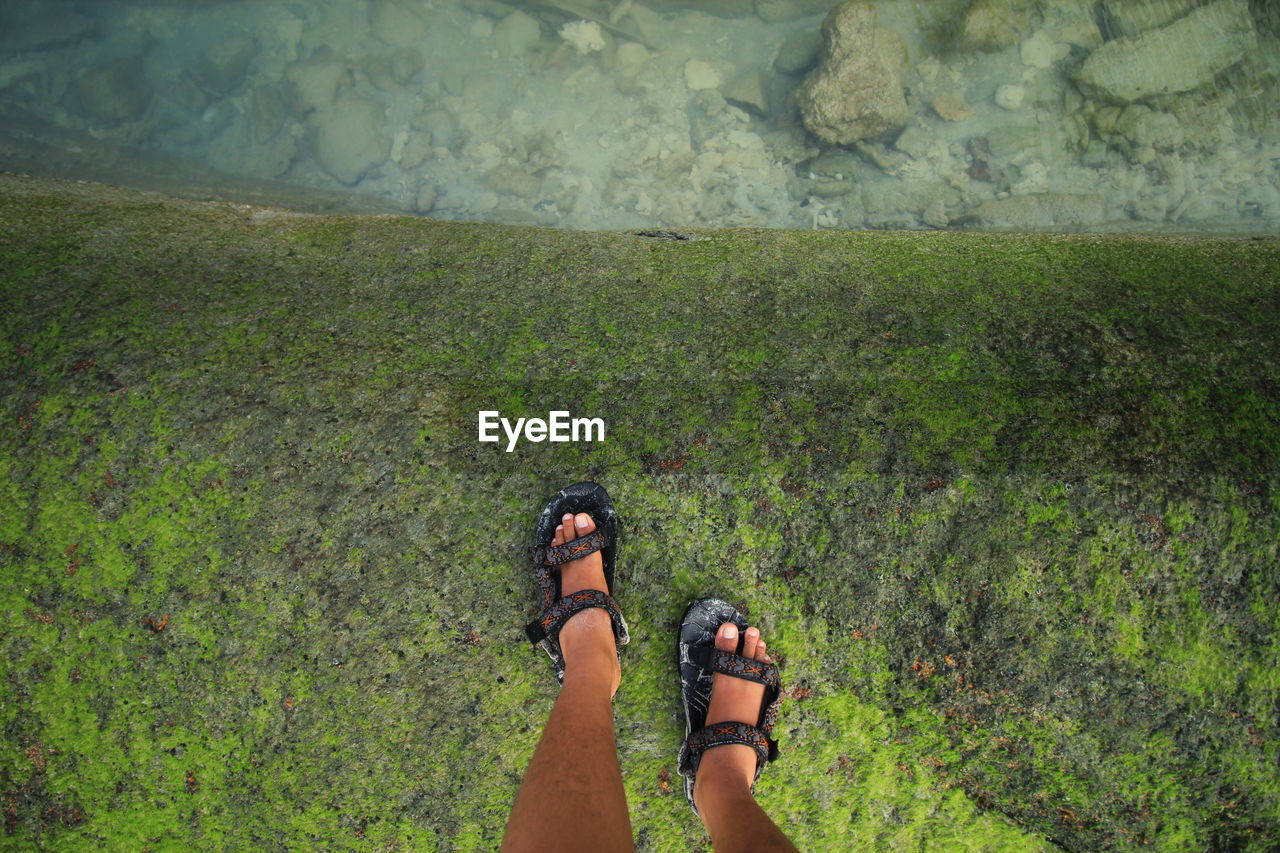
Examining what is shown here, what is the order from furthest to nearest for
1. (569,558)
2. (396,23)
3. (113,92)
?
(396,23), (113,92), (569,558)

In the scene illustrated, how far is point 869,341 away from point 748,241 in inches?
41.5

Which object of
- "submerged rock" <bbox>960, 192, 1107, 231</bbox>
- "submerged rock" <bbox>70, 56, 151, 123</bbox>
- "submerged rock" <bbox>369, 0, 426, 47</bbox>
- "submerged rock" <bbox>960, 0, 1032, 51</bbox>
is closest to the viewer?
"submerged rock" <bbox>960, 192, 1107, 231</bbox>

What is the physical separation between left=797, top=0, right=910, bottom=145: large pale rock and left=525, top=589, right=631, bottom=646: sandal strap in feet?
22.7

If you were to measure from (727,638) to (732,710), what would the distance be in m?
0.33

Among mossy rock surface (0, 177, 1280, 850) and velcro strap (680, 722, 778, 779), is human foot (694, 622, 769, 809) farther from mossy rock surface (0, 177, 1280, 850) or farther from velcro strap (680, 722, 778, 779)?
mossy rock surface (0, 177, 1280, 850)

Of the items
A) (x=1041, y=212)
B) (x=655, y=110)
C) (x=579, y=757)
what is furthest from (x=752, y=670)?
(x=655, y=110)

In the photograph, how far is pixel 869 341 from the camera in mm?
3150

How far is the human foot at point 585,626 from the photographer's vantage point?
8.77ft

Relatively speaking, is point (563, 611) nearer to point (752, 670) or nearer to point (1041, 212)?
point (752, 670)

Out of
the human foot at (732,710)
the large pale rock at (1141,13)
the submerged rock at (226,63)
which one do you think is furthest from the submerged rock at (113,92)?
the large pale rock at (1141,13)

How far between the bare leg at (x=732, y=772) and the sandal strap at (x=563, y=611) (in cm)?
51

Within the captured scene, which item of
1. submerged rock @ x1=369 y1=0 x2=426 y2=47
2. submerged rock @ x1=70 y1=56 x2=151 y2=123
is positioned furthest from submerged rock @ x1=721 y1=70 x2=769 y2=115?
submerged rock @ x1=70 y1=56 x2=151 y2=123

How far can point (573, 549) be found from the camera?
2697 millimetres

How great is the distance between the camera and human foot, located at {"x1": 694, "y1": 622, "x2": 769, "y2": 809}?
8.63 feet
